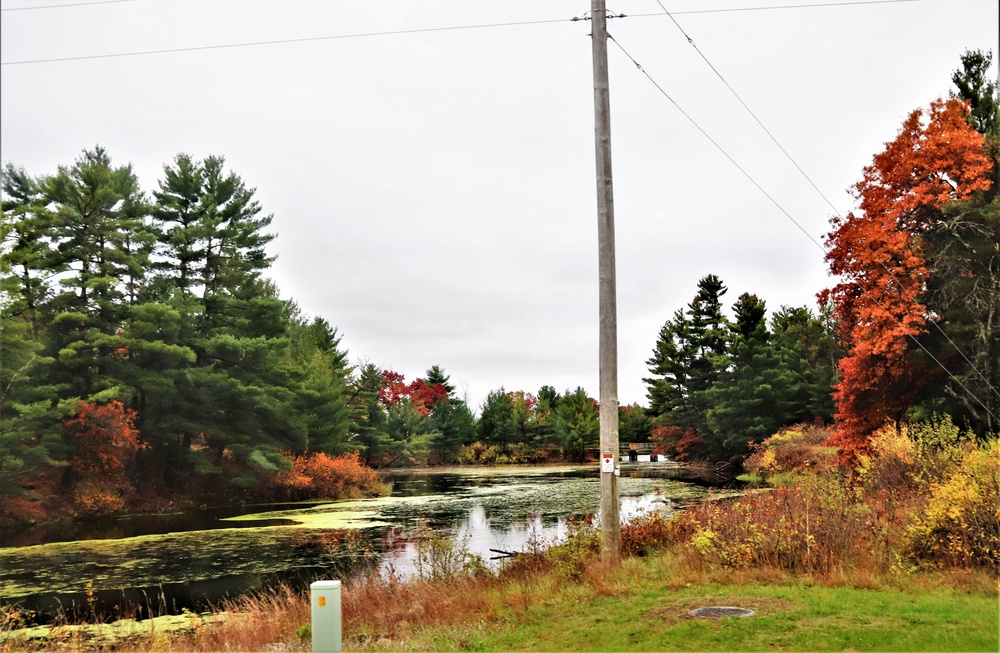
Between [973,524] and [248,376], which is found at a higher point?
[248,376]

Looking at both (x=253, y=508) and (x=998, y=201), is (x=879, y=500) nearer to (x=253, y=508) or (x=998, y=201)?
(x=998, y=201)

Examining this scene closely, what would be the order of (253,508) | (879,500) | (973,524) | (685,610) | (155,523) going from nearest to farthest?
1. (685,610)
2. (973,524)
3. (879,500)
4. (155,523)
5. (253,508)

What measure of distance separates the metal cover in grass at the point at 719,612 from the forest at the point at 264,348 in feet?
35.1

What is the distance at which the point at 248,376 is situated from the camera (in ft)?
136

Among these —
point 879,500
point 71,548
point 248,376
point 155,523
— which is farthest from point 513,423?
point 879,500

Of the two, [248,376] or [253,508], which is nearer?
[253,508]

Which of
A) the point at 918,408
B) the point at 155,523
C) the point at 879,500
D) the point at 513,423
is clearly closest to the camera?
the point at 879,500

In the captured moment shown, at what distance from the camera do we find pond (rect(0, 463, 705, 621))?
1577cm

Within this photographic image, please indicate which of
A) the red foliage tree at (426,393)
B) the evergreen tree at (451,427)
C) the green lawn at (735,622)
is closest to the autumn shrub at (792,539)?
the green lawn at (735,622)

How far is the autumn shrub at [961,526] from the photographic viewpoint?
9742mm

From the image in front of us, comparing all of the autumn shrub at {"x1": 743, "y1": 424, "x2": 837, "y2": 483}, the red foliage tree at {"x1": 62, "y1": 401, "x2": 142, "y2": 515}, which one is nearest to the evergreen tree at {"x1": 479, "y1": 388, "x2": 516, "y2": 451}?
the autumn shrub at {"x1": 743, "y1": 424, "x2": 837, "y2": 483}

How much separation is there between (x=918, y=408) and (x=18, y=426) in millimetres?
33538

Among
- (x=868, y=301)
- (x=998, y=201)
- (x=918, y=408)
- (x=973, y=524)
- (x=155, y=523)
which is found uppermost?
(x=998, y=201)

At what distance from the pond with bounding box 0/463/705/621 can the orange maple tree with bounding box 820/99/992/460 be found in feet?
25.1
